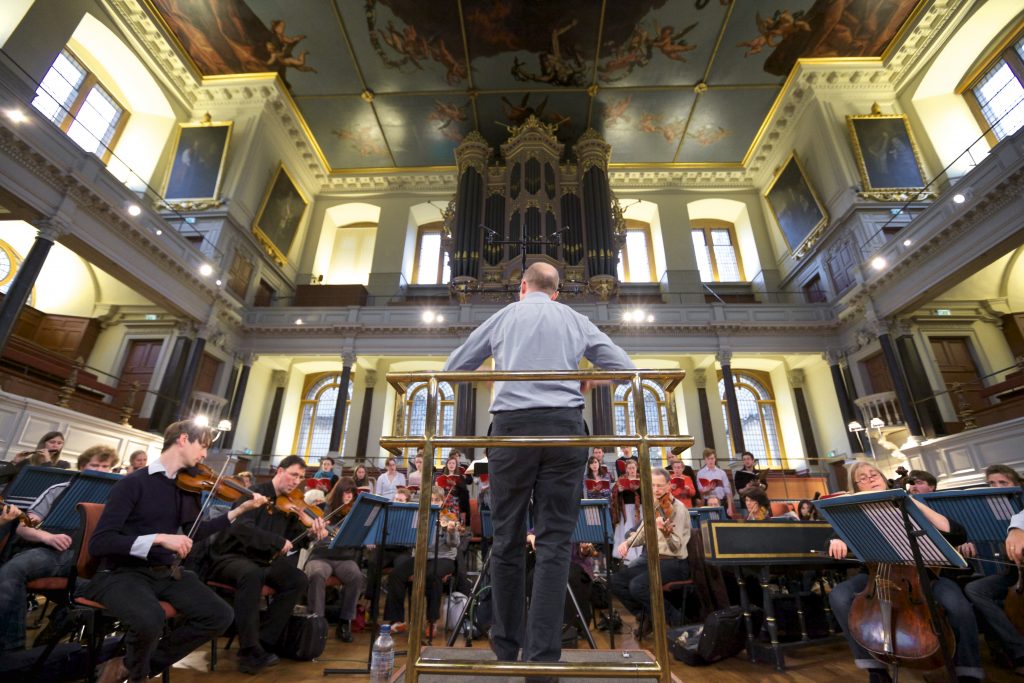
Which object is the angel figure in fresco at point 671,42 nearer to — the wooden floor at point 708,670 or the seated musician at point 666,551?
the seated musician at point 666,551

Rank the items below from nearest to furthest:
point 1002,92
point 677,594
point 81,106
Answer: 1. point 677,594
2. point 1002,92
3. point 81,106

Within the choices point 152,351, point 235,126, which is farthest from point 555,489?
point 235,126

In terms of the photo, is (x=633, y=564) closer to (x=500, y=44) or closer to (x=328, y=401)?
(x=328, y=401)

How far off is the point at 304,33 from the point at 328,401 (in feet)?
30.8

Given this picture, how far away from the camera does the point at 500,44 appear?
12414 millimetres

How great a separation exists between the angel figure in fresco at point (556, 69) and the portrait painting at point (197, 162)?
25.0ft

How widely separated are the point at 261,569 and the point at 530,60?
1327 cm

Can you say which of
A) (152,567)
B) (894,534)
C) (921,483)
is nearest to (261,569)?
(152,567)

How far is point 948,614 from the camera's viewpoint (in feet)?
7.64

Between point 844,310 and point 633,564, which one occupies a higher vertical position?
point 844,310

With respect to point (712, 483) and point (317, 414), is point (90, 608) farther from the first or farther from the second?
point (317, 414)

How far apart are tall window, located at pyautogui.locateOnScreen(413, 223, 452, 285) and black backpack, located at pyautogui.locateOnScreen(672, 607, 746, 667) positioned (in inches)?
497

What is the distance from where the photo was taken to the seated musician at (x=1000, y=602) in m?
2.25

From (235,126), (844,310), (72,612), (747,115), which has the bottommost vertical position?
(72,612)
